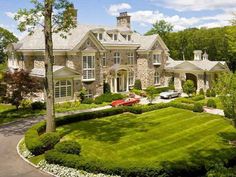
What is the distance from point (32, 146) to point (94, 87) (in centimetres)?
2430

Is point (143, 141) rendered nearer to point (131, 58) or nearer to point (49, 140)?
point (49, 140)

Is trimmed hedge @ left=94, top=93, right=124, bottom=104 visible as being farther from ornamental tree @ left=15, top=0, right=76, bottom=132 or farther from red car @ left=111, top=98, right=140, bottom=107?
ornamental tree @ left=15, top=0, right=76, bottom=132

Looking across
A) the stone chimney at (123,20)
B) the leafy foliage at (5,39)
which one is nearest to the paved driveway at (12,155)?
the stone chimney at (123,20)

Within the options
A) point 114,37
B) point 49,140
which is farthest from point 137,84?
point 49,140

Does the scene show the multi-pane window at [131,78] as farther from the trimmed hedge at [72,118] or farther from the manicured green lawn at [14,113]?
the manicured green lawn at [14,113]

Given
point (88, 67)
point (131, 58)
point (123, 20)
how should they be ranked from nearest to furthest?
point (88, 67)
point (131, 58)
point (123, 20)

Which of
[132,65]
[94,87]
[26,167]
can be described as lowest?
[26,167]

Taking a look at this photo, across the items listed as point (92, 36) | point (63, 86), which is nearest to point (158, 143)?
point (63, 86)

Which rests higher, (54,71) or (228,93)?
(54,71)

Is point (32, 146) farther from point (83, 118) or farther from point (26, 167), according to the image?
point (83, 118)

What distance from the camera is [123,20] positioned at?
190 feet

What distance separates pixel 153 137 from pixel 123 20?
120 feet

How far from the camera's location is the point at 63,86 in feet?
134

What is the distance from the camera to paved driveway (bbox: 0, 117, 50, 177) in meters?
18.6
